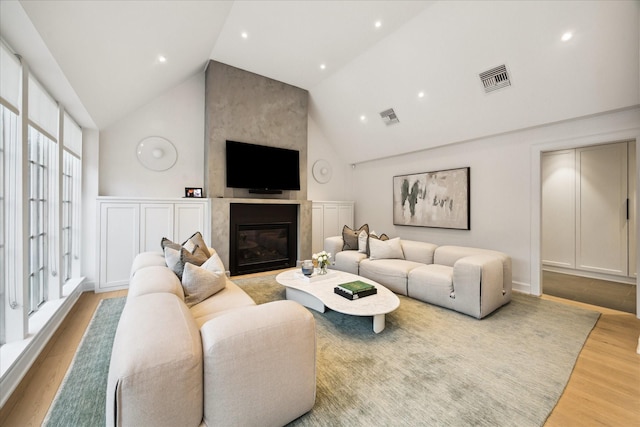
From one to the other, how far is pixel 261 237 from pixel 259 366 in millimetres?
3811

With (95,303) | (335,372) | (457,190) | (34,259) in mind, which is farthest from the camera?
(457,190)

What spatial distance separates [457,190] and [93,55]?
4837 millimetres

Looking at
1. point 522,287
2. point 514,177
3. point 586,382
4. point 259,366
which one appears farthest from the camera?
point 514,177

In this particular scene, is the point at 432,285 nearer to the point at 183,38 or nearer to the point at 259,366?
the point at 259,366

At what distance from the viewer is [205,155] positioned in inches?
185

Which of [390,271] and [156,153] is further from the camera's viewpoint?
[156,153]

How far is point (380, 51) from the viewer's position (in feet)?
12.7

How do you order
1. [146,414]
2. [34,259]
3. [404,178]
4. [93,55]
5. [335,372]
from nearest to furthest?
[146,414] → [335,372] → [93,55] → [34,259] → [404,178]

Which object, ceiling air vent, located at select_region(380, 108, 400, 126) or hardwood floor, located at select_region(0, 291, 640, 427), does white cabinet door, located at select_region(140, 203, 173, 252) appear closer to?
hardwood floor, located at select_region(0, 291, 640, 427)

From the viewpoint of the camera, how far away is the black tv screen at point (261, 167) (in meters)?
4.63

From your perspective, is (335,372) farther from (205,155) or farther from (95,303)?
(205,155)

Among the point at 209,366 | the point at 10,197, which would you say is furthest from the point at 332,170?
the point at 209,366

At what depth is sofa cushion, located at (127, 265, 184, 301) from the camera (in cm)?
167

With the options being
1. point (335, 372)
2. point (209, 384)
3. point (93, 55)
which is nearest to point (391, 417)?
point (335, 372)
